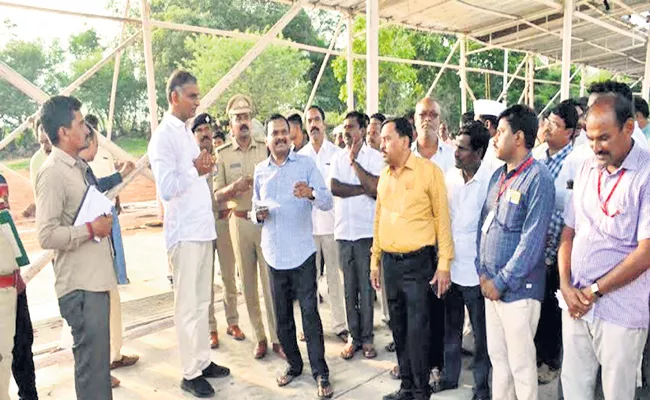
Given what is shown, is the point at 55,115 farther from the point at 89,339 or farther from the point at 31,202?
the point at 31,202

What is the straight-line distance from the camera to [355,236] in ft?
12.8

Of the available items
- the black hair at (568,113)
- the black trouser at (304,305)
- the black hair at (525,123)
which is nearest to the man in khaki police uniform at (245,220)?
the black trouser at (304,305)

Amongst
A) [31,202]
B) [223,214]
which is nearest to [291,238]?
[223,214]

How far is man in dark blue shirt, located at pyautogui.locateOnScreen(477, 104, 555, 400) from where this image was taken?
2500 millimetres

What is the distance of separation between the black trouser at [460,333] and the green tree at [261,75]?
792 inches

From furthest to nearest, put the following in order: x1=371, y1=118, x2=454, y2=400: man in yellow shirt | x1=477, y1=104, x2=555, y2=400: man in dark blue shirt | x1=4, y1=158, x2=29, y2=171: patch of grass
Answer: x1=4, y1=158, x2=29, y2=171: patch of grass → x1=371, y1=118, x2=454, y2=400: man in yellow shirt → x1=477, y1=104, x2=555, y2=400: man in dark blue shirt

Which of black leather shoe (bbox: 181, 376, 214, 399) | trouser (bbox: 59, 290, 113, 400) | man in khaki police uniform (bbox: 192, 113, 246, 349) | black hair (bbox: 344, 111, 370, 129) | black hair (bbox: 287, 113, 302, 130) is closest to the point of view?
trouser (bbox: 59, 290, 113, 400)

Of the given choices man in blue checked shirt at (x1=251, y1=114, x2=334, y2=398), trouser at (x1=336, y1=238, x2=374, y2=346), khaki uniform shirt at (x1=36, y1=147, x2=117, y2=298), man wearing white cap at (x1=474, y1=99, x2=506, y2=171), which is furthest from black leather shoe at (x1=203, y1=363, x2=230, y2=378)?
man wearing white cap at (x1=474, y1=99, x2=506, y2=171)

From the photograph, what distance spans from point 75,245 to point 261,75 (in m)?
20.9

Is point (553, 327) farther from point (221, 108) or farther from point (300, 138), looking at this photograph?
point (221, 108)

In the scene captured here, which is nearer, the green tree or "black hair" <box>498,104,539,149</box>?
"black hair" <box>498,104,539,149</box>

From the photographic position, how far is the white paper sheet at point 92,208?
8.75ft

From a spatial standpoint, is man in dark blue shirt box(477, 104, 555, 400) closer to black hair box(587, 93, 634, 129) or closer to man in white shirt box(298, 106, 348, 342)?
black hair box(587, 93, 634, 129)

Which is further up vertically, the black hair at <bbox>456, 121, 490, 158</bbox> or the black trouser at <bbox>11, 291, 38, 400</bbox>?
the black hair at <bbox>456, 121, 490, 158</bbox>
